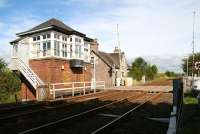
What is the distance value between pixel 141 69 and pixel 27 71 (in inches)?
1813

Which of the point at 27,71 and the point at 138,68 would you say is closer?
the point at 27,71

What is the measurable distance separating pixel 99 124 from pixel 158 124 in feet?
7.40

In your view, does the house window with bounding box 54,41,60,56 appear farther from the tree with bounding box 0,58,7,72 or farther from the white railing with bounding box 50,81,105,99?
the tree with bounding box 0,58,7,72

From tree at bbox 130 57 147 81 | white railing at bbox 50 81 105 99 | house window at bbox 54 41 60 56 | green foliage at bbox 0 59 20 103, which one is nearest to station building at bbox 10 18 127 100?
house window at bbox 54 41 60 56

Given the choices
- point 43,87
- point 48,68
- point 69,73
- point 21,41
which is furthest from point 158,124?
point 21,41

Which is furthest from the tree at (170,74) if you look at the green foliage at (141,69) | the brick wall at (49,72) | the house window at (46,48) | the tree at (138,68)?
the house window at (46,48)

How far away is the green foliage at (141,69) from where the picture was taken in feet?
217

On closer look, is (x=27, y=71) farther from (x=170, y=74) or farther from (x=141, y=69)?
(x=170, y=74)

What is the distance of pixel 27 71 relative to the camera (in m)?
25.8

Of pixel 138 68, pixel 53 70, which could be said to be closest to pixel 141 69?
pixel 138 68

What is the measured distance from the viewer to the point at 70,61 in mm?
29250

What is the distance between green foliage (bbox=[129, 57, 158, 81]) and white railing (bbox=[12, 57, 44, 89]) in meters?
41.3

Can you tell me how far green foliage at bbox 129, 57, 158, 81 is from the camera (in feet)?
217

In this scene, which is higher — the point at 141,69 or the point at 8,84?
the point at 141,69
